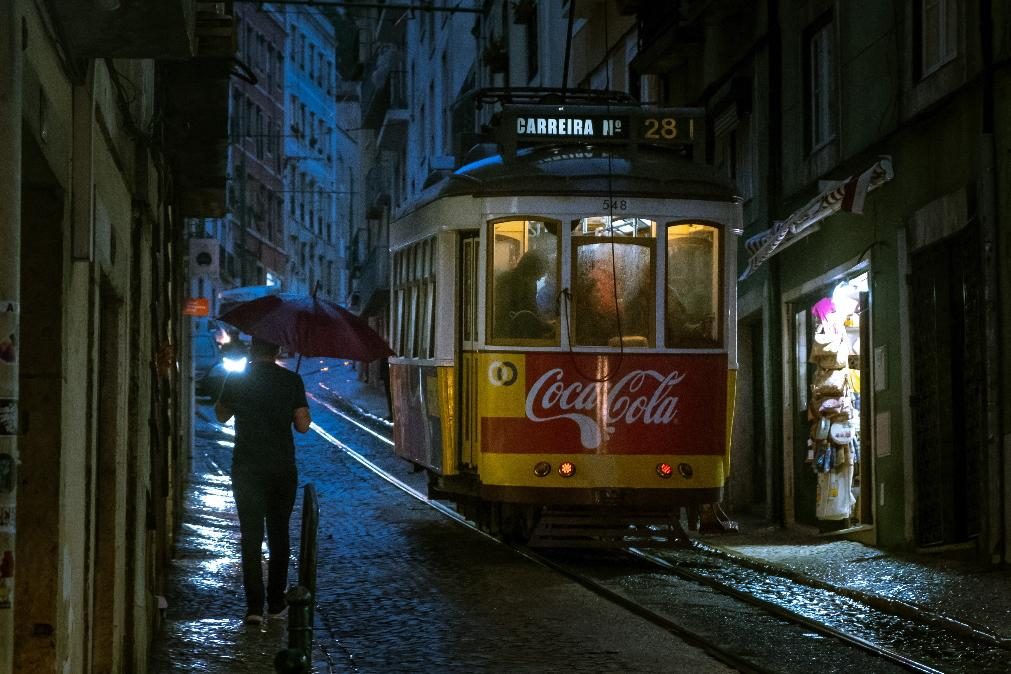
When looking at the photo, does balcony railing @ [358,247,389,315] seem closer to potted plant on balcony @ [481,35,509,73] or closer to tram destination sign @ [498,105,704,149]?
potted plant on balcony @ [481,35,509,73]

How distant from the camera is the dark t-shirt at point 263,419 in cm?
1073

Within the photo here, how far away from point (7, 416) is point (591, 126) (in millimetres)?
10210

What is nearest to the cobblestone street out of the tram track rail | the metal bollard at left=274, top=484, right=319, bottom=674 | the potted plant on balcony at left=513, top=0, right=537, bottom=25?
the tram track rail

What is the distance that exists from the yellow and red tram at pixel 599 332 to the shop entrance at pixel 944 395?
1.73 meters

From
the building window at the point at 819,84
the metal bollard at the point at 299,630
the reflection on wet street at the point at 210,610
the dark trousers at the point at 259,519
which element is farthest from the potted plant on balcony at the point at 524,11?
the metal bollard at the point at 299,630

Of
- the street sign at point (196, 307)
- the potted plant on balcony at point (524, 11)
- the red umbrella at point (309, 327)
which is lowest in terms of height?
the red umbrella at point (309, 327)

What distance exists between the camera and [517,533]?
16.0m

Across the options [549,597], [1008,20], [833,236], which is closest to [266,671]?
[549,597]

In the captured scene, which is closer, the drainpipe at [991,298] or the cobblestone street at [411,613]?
the cobblestone street at [411,613]

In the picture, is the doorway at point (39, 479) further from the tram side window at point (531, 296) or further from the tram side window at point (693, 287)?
the tram side window at point (693, 287)

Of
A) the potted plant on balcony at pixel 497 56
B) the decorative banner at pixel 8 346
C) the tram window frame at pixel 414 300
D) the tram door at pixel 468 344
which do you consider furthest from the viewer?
the potted plant on balcony at pixel 497 56

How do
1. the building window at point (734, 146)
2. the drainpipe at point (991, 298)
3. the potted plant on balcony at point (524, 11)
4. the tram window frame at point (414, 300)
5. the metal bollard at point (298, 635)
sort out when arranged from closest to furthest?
the metal bollard at point (298, 635) < the drainpipe at point (991, 298) < the tram window frame at point (414, 300) < the building window at point (734, 146) < the potted plant on balcony at point (524, 11)

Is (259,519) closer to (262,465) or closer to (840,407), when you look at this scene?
(262,465)

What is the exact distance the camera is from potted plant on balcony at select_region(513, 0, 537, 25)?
34.3 metres
